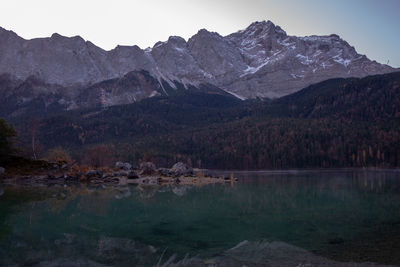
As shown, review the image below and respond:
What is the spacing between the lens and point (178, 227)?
27828 millimetres

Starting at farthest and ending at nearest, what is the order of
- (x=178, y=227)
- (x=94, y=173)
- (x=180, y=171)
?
(x=180, y=171)
(x=94, y=173)
(x=178, y=227)

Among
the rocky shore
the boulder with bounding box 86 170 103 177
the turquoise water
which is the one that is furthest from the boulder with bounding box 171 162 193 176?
the turquoise water

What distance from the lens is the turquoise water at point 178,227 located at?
1952 cm

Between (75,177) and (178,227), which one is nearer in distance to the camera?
(178,227)

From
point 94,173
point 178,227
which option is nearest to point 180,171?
point 94,173

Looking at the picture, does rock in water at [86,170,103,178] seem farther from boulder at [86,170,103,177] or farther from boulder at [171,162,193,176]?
boulder at [171,162,193,176]

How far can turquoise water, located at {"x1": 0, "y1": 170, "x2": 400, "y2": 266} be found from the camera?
19516 mm

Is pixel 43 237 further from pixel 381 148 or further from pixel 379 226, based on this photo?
pixel 381 148

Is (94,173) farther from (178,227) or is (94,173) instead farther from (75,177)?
(178,227)

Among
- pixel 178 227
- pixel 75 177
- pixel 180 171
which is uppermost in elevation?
pixel 180 171

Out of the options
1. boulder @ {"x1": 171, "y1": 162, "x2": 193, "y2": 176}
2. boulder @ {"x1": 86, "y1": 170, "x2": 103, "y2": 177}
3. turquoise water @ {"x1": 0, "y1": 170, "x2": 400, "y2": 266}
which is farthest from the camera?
boulder @ {"x1": 171, "y1": 162, "x2": 193, "y2": 176}

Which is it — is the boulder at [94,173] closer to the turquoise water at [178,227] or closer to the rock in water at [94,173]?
the rock in water at [94,173]

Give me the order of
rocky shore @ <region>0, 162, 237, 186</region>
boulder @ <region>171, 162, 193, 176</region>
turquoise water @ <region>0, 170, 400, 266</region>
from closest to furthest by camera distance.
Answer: turquoise water @ <region>0, 170, 400, 266</region> → rocky shore @ <region>0, 162, 237, 186</region> → boulder @ <region>171, 162, 193, 176</region>

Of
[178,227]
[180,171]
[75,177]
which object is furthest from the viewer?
[180,171]
